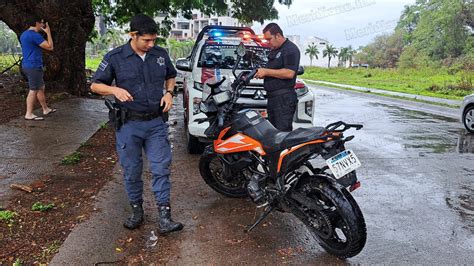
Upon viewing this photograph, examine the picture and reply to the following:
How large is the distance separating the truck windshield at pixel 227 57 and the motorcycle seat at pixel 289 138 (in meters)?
3.37

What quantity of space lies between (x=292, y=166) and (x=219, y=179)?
55.0 inches

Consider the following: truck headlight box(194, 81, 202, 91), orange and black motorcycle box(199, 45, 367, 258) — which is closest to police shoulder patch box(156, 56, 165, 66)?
orange and black motorcycle box(199, 45, 367, 258)

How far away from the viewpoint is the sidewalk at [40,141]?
5.07m

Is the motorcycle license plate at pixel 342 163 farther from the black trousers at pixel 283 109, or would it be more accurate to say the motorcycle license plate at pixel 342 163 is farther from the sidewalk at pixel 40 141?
the sidewalk at pixel 40 141

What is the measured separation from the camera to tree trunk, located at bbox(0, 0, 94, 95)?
1056 centimetres

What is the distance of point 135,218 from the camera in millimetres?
3945

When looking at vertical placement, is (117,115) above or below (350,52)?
below

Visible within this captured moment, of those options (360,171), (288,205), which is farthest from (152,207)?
(360,171)

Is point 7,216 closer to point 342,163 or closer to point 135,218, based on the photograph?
point 135,218

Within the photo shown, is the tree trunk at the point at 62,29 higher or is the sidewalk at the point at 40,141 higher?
the tree trunk at the point at 62,29

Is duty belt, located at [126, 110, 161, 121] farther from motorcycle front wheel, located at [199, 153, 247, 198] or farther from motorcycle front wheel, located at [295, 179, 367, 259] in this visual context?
motorcycle front wheel, located at [295, 179, 367, 259]

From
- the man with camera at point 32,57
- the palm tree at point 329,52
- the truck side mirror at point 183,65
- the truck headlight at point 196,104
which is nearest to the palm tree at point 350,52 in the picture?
the palm tree at point 329,52

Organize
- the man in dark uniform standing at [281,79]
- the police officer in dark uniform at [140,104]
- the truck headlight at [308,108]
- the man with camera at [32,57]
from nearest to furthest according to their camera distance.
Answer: the police officer in dark uniform at [140,104], the man in dark uniform standing at [281,79], the truck headlight at [308,108], the man with camera at [32,57]

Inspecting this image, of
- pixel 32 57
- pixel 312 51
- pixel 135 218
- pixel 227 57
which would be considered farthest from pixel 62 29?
pixel 312 51
